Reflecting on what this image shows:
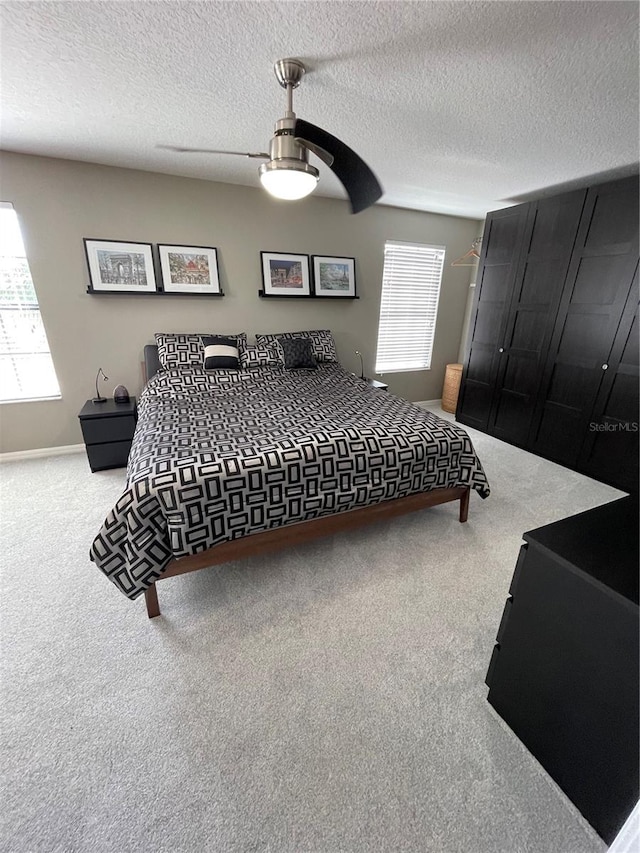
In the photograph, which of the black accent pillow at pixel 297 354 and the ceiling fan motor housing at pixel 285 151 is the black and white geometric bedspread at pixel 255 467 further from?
the ceiling fan motor housing at pixel 285 151

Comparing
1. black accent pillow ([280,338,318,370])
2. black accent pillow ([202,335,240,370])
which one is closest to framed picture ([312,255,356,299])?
black accent pillow ([280,338,318,370])

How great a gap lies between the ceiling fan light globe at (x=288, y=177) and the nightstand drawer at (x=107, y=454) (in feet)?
7.76

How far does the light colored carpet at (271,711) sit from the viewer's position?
1.01m

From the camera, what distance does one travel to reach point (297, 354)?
3.39 metres

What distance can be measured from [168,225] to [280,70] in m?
2.00

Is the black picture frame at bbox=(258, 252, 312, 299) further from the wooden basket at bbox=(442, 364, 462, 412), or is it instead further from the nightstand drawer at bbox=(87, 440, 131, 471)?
the wooden basket at bbox=(442, 364, 462, 412)

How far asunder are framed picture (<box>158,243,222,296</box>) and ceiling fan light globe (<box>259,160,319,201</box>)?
195 centimetres

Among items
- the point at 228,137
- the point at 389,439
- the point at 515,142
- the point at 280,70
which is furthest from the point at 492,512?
the point at 228,137

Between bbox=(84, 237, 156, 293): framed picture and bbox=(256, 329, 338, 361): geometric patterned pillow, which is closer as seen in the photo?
bbox=(84, 237, 156, 293): framed picture

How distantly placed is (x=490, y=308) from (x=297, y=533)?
3262 mm

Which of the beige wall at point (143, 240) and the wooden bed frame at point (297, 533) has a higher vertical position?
the beige wall at point (143, 240)

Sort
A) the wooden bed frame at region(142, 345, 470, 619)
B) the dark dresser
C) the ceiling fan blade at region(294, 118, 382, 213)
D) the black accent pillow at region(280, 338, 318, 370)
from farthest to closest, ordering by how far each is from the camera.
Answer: the black accent pillow at region(280, 338, 318, 370)
the wooden bed frame at region(142, 345, 470, 619)
the ceiling fan blade at region(294, 118, 382, 213)
the dark dresser

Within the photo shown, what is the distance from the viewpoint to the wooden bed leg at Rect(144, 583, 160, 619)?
161cm

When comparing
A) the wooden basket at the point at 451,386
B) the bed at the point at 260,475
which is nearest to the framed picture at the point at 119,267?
the bed at the point at 260,475
